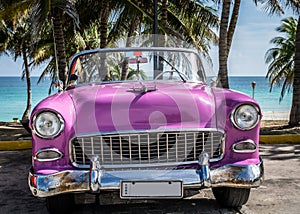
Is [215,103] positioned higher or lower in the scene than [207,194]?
higher

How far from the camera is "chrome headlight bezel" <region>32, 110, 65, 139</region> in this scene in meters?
3.36

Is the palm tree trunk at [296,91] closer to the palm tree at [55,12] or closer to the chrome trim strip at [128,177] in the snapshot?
the palm tree at [55,12]

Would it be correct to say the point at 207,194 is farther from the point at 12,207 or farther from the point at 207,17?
the point at 207,17

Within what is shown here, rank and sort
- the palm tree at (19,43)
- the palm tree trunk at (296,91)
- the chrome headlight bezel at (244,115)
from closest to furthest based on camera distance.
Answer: the chrome headlight bezel at (244,115)
the palm tree trunk at (296,91)
the palm tree at (19,43)

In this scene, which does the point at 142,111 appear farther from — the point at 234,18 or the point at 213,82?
the point at 234,18

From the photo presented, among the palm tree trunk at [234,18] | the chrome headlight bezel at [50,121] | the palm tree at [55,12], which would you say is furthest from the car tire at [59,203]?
the palm tree trunk at [234,18]

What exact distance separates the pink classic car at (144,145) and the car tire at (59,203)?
0.04 m

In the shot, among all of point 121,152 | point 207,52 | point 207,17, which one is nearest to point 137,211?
point 121,152

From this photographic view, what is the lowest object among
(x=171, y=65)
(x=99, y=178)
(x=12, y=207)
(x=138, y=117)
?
(x=12, y=207)

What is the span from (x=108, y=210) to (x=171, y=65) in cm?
176

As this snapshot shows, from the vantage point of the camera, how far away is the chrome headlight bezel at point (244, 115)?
3492 mm

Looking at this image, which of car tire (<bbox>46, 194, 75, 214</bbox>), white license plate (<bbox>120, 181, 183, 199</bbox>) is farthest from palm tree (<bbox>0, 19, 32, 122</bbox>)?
white license plate (<bbox>120, 181, 183, 199</bbox>)

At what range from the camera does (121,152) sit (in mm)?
3381

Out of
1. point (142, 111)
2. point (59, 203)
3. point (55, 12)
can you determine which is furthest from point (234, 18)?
point (59, 203)
